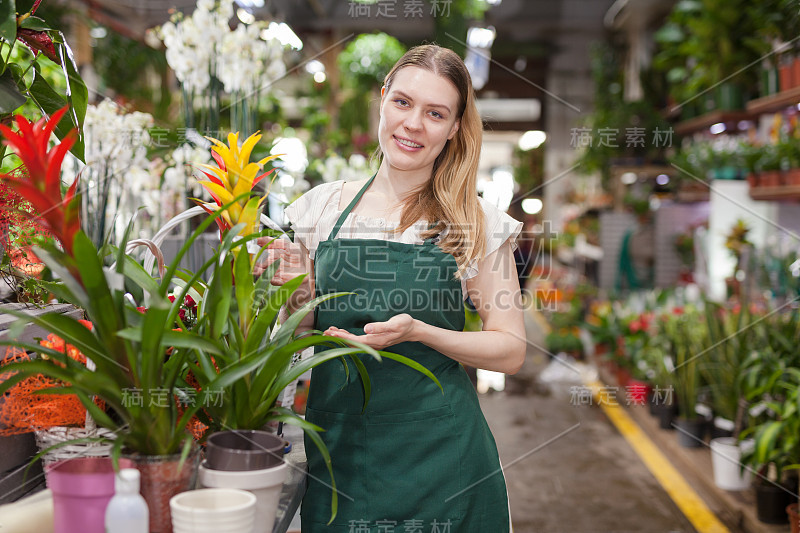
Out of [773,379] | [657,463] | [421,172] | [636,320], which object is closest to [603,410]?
[636,320]

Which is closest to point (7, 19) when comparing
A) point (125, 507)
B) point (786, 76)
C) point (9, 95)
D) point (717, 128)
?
point (9, 95)

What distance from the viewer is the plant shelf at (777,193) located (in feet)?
12.5

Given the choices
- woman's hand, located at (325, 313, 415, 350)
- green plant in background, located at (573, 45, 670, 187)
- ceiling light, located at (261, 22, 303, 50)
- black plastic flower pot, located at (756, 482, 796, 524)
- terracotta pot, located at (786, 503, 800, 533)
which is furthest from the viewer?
green plant in background, located at (573, 45, 670, 187)

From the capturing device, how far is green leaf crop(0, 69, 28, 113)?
4.28ft

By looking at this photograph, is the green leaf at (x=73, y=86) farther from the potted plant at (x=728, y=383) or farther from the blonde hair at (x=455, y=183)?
the potted plant at (x=728, y=383)

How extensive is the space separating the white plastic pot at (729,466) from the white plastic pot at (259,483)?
303 centimetres

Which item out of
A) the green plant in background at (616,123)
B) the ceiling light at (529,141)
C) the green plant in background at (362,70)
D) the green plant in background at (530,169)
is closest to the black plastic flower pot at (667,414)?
the green plant in background at (616,123)

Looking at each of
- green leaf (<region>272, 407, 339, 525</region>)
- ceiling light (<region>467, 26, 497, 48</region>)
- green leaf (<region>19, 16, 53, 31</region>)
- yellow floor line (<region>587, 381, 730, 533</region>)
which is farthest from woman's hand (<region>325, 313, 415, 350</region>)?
ceiling light (<region>467, 26, 497, 48</region>)

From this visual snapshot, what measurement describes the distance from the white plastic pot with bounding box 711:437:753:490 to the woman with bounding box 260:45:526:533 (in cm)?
240

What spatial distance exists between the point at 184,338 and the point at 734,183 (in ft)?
16.2

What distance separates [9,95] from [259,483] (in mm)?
874

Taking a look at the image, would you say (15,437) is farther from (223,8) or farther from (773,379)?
(773,379)

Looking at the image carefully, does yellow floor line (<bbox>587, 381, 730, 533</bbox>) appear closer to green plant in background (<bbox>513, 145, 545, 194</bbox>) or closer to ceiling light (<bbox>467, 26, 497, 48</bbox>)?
ceiling light (<bbox>467, 26, 497, 48</bbox>)

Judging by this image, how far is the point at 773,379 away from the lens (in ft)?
9.85
